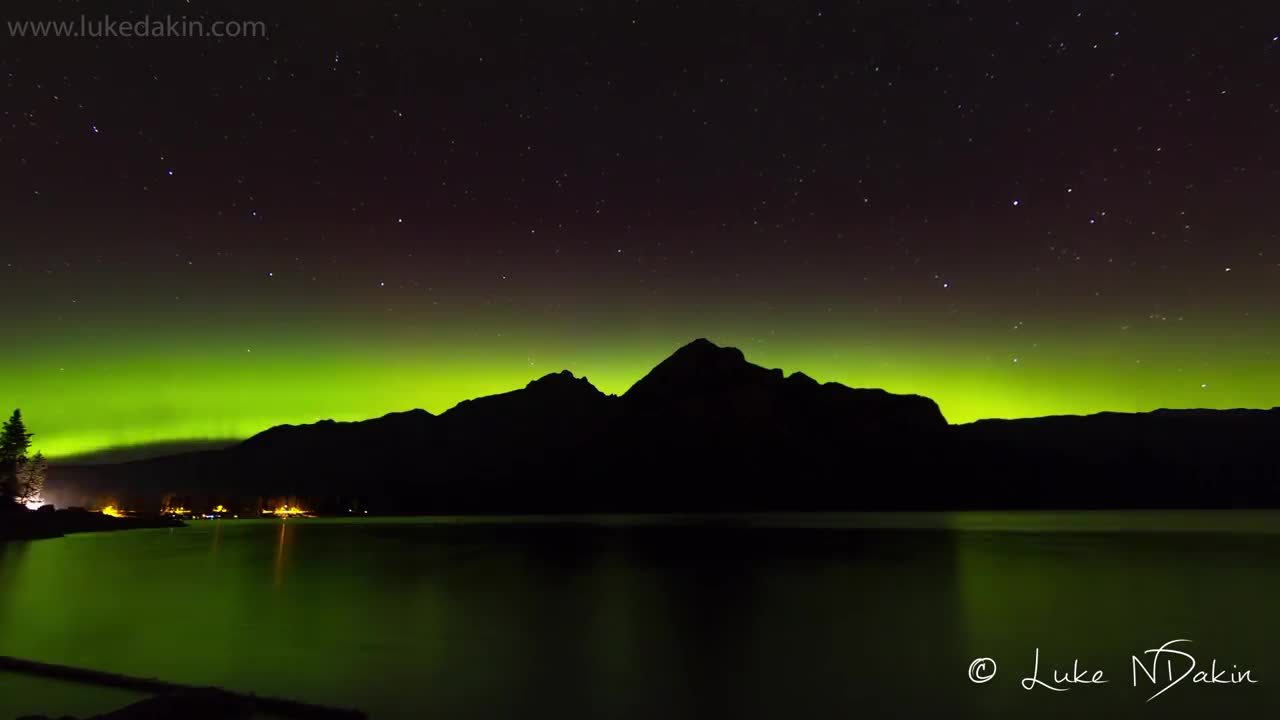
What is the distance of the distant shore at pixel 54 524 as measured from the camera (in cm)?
7944

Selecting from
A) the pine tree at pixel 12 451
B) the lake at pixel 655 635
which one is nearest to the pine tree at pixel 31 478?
the pine tree at pixel 12 451

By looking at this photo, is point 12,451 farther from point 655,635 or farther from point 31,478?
point 655,635

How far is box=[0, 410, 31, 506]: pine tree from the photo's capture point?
9600 cm

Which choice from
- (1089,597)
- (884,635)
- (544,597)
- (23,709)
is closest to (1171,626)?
(1089,597)

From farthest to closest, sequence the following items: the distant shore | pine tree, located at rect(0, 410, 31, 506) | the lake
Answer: pine tree, located at rect(0, 410, 31, 506), the distant shore, the lake

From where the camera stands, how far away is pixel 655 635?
26.1m

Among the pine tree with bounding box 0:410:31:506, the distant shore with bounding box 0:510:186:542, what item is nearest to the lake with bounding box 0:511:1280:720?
the distant shore with bounding box 0:510:186:542

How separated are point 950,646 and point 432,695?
15735 mm

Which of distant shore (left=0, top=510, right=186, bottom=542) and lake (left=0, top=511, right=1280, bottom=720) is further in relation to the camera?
distant shore (left=0, top=510, right=186, bottom=542)

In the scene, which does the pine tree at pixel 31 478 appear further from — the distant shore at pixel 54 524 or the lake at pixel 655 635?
the lake at pixel 655 635

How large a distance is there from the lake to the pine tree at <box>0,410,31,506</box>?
55.9 meters

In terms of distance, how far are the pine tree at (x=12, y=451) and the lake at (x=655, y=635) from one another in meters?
55.9

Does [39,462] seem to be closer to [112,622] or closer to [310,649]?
[112,622]

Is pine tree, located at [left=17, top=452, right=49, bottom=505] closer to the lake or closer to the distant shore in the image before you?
the distant shore
